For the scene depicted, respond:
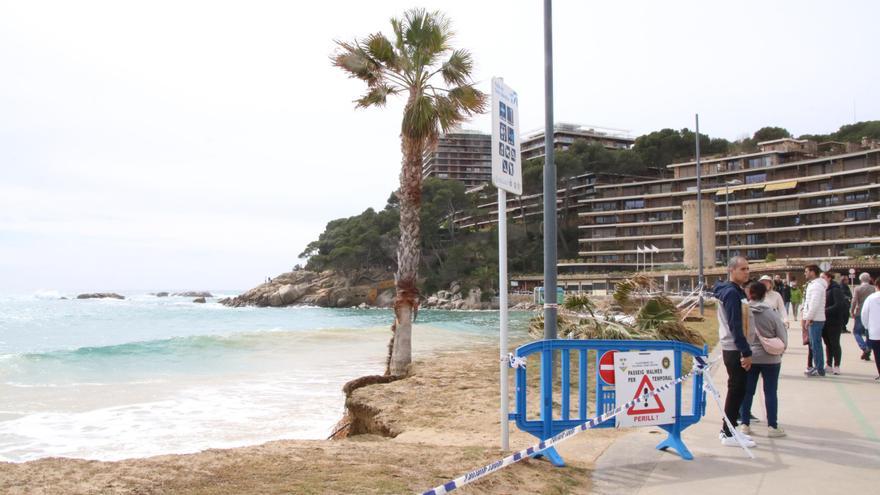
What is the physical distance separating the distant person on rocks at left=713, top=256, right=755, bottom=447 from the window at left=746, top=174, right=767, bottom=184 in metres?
95.6

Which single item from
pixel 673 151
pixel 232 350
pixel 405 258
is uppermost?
pixel 673 151

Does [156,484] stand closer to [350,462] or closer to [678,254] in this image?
[350,462]

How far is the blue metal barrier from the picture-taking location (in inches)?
209

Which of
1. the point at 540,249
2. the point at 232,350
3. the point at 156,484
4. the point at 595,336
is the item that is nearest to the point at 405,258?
the point at 595,336

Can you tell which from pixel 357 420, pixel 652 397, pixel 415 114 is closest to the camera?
pixel 652 397

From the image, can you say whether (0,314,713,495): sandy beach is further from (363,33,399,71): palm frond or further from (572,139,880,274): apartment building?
(572,139,880,274): apartment building

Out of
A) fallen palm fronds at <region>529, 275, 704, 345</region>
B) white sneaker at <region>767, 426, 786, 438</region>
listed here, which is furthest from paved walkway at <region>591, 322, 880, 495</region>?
fallen palm fronds at <region>529, 275, 704, 345</region>

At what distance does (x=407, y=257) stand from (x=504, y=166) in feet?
25.3

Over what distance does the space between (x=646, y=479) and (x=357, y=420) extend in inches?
180

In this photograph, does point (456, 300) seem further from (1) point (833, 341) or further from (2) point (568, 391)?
(2) point (568, 391)

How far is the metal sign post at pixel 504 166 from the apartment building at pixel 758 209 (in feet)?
229

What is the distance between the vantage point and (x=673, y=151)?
116 meters

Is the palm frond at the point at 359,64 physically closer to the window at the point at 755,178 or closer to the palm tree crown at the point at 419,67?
the palm tree crown at the point at 419,67

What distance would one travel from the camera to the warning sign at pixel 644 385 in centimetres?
552
